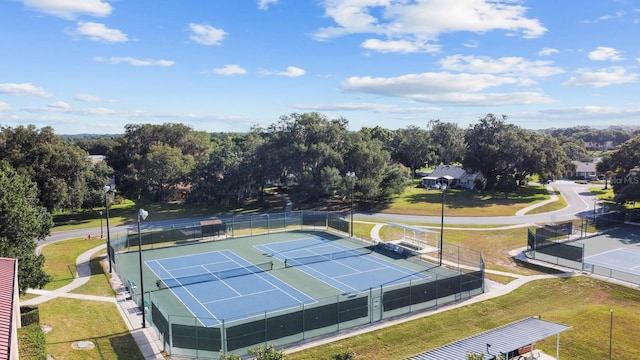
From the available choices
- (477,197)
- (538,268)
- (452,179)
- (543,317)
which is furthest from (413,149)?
(543,317)

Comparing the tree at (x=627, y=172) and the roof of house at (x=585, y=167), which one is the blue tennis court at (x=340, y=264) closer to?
the tree at (x=627, y=172)

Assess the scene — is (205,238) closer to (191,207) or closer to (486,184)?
(191,207)

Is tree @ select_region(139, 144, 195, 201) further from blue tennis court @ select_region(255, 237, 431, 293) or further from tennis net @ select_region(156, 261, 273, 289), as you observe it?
tennis net @ select_region(156, 261, 273, 289)

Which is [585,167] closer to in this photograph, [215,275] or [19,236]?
[215,275]

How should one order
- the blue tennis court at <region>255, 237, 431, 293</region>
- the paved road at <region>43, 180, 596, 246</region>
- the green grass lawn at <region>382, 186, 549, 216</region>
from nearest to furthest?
the blue tennis court at <region>255, 237, 431, 293</region>, the paved road at <region>43, 180, 596, 246</region>, the green grass lawn at <region>382, 186, 549, 216</region>

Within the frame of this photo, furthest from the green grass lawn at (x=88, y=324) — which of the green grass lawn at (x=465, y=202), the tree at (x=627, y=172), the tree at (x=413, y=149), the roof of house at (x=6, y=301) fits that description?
the tree at (x=413, y=149)

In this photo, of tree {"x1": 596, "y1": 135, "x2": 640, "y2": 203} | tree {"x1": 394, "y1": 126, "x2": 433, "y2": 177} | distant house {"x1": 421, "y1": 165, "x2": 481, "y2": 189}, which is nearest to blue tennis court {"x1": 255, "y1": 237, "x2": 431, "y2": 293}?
tree {"x1": 596, "y1": 135, "x2": 640, "y2": 203}
